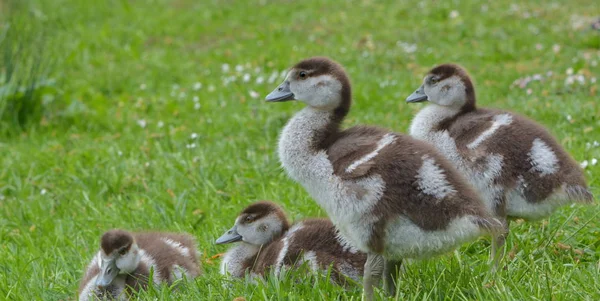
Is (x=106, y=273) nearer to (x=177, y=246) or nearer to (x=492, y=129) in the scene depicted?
(x=177, y=246)

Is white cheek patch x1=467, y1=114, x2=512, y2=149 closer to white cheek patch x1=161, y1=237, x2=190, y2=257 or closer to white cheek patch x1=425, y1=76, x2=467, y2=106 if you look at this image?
white cheek patch x1=425, y1=76, x2=467, y2=106

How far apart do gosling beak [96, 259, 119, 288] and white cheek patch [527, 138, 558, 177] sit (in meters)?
2.78

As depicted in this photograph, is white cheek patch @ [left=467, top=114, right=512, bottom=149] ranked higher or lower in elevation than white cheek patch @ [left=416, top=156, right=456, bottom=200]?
lower

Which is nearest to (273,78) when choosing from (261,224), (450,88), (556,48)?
(556,48)

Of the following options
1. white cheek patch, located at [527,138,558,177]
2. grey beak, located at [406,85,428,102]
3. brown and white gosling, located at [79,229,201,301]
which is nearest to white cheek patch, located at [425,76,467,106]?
grey beak, located at [406,85,428,102]

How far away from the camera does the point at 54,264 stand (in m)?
5.97

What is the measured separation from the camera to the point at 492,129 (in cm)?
513

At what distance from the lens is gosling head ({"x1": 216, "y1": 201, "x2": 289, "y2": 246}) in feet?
17.8

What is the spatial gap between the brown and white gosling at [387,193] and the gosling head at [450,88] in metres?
1.30

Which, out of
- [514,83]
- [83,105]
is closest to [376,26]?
[514,83]

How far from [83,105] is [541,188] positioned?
778 centimetres

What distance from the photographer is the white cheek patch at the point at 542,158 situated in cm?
489

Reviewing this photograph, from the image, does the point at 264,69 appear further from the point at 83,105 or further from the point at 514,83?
the point at 514,83

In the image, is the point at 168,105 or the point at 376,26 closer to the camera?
the point at 168,105
